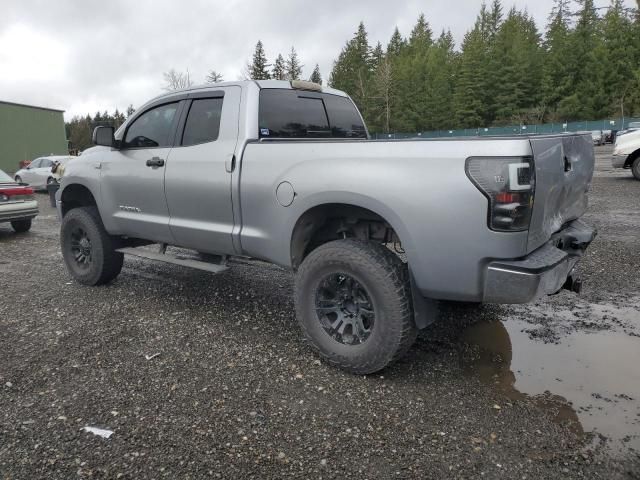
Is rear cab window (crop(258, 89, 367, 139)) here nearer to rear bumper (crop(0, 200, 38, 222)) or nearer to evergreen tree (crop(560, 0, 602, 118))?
rear bumper (crop(0, 200, 38, 222))

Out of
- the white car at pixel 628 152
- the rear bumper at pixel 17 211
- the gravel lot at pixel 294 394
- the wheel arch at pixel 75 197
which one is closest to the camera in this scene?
the gravel lot at pixel 294 394

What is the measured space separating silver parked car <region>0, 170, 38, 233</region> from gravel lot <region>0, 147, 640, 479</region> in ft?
16.2

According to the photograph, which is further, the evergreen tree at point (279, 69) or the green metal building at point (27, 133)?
the evergreen tree at point (279, 69)

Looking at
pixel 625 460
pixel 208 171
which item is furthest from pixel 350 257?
pixel 625 460

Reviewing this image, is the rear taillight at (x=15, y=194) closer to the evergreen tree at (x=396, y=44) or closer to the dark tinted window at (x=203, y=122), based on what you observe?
the dark tinted window at (x=203, y=122)

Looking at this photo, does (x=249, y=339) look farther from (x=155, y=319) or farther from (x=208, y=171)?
(x=208, y=171)

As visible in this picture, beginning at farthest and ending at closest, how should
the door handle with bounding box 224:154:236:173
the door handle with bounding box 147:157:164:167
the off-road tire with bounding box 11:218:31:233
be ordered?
the off-road tire with bounding box 11:218:31:233, the door handle with bounding box 147:157:164:167, the door handle with bounding box 224:154:236:173

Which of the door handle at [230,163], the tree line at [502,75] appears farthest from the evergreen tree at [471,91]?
the door handle at [230,163]

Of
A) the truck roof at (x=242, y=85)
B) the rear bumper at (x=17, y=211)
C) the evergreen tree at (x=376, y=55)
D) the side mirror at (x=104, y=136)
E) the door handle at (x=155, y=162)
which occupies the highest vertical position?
the evergreen tree at (x=376, y=55)

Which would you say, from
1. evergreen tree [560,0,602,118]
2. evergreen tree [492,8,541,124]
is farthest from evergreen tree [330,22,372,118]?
evergreen tree [560,0,602,118]

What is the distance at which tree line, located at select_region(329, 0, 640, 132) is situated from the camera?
59344 mm

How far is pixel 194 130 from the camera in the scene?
4297 mm

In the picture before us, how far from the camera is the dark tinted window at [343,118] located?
4609mm

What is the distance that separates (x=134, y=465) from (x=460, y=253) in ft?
6.71
